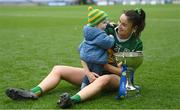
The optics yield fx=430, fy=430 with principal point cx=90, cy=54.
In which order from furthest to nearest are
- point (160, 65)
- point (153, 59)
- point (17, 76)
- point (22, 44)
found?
point (22, 44)
point (153, 59)
point (160, 65)
point (17, 76)

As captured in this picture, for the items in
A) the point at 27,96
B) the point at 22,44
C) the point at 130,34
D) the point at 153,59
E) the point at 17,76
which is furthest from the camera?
the point at 22,44

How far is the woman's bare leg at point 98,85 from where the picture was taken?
4.27 meters

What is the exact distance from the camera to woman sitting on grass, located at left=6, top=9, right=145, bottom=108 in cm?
434

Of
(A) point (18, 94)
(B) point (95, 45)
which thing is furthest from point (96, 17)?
(A) point (18, 94)

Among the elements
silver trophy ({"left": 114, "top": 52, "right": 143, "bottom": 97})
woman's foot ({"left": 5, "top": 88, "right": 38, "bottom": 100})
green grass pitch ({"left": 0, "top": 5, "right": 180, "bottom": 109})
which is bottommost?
green grass pitch ({"left": 0, "top": 5, "right": 180, "bottom": 109})

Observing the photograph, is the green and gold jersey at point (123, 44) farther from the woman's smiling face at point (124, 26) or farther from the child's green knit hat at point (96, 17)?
the child's green knit hat at point (96, 17)

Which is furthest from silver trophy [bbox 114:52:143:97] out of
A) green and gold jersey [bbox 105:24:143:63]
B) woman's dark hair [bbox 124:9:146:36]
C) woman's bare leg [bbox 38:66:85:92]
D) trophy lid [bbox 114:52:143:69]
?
woman's bare leg [bbox 38:66:85:92]

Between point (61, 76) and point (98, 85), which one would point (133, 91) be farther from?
point (61, 76)

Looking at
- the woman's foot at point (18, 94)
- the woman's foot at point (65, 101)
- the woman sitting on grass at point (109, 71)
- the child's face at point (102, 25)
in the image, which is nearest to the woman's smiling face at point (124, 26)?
the woman sitting on grass at point (109, 71)

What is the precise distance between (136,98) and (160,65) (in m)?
2.35

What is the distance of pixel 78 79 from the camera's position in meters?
4.86

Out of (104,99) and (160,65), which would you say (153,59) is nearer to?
(160,65)

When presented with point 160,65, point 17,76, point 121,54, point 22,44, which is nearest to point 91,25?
point 121,54

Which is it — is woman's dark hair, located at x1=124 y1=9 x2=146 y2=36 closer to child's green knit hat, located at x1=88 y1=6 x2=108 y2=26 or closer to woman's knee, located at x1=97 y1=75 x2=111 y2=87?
child's green knit hat, located at x1=88 y1=6 x2=108 y2=26
